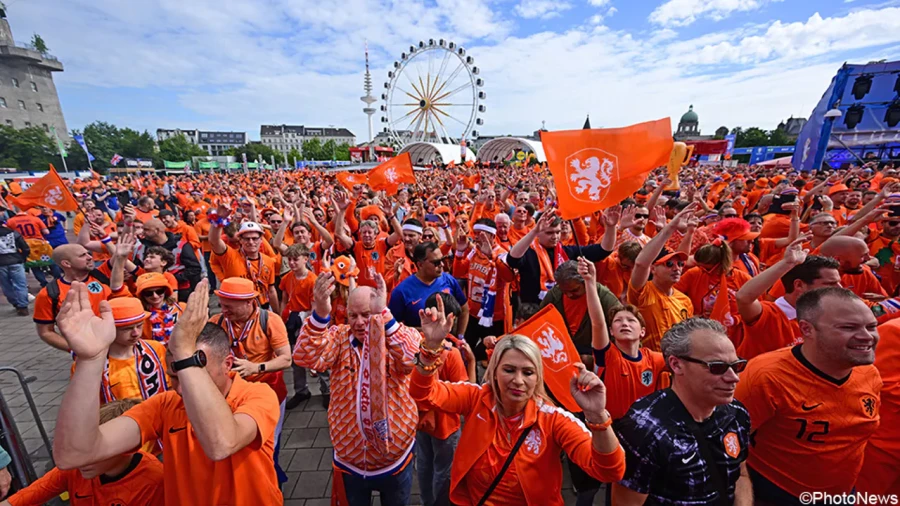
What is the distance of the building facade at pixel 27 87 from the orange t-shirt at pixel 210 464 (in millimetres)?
71842

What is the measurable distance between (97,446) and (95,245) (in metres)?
4.72

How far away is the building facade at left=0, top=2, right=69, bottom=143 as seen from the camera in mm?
49312

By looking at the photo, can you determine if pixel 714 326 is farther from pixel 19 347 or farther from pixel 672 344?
pixel 19 347

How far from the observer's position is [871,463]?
2.21 metres

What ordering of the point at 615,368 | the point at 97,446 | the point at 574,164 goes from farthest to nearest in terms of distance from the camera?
the point at 574,164 < the point at 615,368 < the point at 97,446

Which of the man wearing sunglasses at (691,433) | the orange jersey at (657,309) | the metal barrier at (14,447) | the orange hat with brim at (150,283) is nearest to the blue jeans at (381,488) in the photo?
the man wearing sunglasses at (691,433)

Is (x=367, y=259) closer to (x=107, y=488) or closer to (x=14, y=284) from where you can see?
(x=107, y=488)

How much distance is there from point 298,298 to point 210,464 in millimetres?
2629

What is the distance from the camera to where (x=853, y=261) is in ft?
11.0

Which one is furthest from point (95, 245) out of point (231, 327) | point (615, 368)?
point (615, 368)

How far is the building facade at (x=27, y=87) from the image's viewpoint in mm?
49312

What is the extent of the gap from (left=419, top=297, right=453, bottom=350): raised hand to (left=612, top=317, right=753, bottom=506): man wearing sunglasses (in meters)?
1.01

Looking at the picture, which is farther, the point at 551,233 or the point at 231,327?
the point at 551,233

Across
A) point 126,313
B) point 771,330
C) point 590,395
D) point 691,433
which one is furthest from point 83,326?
point 771,330
